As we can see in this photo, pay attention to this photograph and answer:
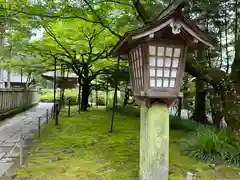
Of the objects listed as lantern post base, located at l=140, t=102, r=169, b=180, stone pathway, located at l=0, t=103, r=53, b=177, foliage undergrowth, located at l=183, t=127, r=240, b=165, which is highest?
lantern post base, located at l=140, t=102, r=169, b=180

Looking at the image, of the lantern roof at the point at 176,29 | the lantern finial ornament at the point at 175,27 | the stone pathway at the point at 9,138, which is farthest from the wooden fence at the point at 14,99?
the lantern finial ornament at the point at 175,27

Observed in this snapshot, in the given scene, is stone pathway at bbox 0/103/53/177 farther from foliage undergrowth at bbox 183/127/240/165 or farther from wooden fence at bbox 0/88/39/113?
foliage undergrowth at bbox 183/127/240/165

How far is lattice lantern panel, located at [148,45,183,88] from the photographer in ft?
11.0

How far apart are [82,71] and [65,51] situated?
2.25 meters

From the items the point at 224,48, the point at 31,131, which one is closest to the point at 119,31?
the point at 224,48

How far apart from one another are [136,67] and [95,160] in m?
2.48

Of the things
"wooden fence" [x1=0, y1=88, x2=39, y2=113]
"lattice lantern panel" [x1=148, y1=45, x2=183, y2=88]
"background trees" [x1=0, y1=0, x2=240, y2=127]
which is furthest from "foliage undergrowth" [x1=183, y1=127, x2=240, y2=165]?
"wooden fence" [x1=0, y1=88, x2=39, y2=113]

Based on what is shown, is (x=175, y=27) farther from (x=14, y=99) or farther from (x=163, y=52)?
(x=14, y=99)

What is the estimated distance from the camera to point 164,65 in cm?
340

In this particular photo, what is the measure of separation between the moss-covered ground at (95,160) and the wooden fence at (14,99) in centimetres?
421

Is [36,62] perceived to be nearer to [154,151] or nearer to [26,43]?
[26,43]

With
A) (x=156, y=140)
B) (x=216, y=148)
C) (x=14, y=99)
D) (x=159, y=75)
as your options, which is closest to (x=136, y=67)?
(x=159, y=75)

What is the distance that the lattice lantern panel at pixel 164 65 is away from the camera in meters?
3.35

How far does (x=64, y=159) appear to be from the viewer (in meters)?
5.30
